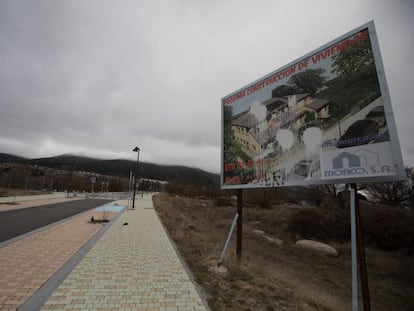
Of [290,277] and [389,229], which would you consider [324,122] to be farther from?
[389,229]

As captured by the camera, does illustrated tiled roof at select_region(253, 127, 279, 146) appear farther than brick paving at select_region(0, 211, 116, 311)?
Yes

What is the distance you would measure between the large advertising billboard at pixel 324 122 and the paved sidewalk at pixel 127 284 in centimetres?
275

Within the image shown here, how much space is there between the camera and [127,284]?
166 inches

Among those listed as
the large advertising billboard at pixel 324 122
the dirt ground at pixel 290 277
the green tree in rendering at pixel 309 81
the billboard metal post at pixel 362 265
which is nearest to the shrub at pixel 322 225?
the dirt ground at pixel 290 277

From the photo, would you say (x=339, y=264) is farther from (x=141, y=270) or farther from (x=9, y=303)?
(x=9, y=303)

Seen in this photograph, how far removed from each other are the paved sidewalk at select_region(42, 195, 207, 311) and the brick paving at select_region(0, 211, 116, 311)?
18.6 inches

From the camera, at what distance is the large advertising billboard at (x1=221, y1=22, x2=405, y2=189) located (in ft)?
10.2

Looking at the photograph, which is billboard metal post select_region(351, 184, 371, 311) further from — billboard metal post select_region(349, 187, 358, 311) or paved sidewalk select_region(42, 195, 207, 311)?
paved sidewalk select_region(42, 195, 207, 311)

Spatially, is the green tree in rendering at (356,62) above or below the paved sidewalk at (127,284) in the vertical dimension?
above

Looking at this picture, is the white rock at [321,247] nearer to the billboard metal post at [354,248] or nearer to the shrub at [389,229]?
the shrub at [389,229]

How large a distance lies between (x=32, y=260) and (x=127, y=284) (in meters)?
2.87

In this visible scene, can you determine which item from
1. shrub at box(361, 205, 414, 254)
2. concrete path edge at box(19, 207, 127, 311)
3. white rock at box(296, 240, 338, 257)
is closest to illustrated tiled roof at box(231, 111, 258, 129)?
concrete path edge at box(19, 207, 127, 311)

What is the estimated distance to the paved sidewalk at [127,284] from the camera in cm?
344

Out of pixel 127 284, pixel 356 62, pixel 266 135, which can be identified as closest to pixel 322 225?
pixel 266 135
